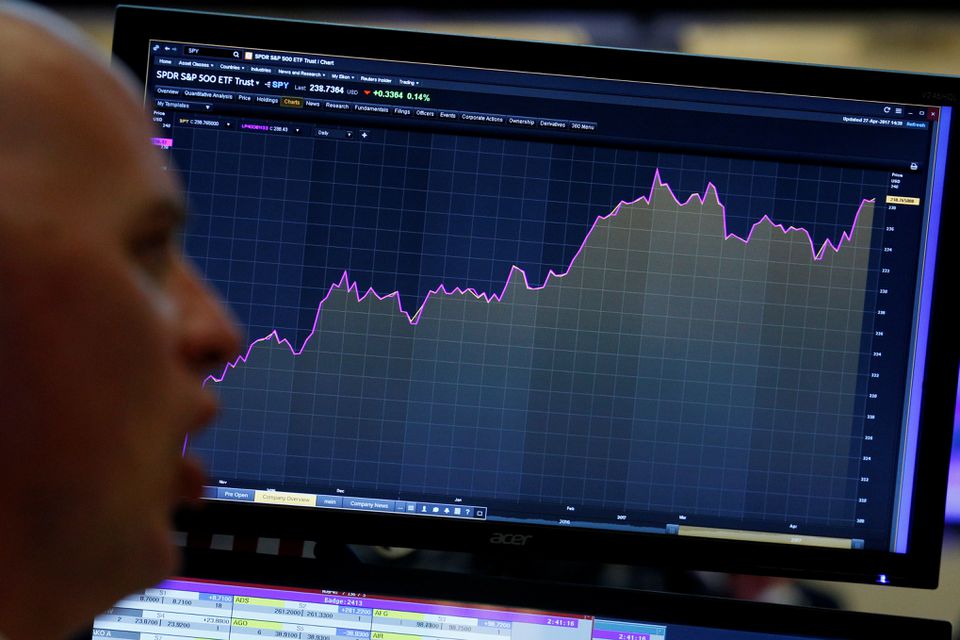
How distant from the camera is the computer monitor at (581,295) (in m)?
0.81

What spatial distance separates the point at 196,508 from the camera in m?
0.81

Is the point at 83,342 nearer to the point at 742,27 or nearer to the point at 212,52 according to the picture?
the point at 212,52

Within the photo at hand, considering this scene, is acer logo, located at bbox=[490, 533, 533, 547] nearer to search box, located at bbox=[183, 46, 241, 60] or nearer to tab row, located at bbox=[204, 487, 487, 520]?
tab row, located at bbox=[204, 487, 487, 520]

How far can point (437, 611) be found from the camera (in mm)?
784

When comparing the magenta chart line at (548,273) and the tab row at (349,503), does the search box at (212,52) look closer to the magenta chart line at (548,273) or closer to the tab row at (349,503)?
the magenta chart line at (548,273)

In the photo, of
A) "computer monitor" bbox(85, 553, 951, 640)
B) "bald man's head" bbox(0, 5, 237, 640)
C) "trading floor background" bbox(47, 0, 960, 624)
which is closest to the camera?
"bald man's head" bbox(0, 5, 237, 640)

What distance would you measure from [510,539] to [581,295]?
19cm

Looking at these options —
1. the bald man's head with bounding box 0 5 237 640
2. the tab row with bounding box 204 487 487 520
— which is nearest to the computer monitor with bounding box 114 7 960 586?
the tab row with bounding box 204 487 487 520

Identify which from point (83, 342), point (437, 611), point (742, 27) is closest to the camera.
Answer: point (83, 342)

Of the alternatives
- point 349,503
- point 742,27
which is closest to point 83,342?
point 349,503

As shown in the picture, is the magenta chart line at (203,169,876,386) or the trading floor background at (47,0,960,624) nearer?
the magenta chart line at (203,169,876,386)

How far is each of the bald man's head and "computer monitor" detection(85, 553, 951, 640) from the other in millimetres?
448

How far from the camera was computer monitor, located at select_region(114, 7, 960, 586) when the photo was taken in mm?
813

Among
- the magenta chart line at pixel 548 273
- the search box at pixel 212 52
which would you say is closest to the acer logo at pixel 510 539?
the magenta chart line at pixel 548 273
